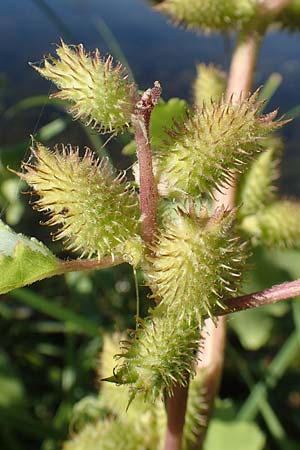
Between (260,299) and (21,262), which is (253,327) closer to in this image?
(260,299)

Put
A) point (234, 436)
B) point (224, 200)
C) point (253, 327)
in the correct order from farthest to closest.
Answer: point (253, 327) < point (234, 436) < point (224, 200)

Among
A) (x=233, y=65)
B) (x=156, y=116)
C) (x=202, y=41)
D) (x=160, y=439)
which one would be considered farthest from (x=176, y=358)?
(x=202, y=41)

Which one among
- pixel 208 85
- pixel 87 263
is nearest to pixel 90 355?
pixel 208 85

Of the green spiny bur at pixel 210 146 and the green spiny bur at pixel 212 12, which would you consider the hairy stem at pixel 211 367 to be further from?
the green spiny bur at pixel 212 12

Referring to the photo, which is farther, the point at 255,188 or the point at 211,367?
the point at 255,188

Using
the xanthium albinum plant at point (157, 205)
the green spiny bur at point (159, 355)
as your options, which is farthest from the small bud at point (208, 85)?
the green spiny bur at point (159, 355)

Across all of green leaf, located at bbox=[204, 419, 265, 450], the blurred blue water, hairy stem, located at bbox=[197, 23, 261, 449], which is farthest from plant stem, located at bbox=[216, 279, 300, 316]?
the blurred blue water

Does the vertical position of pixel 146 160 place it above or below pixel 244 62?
below

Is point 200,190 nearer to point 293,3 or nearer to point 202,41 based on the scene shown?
point 293,3
